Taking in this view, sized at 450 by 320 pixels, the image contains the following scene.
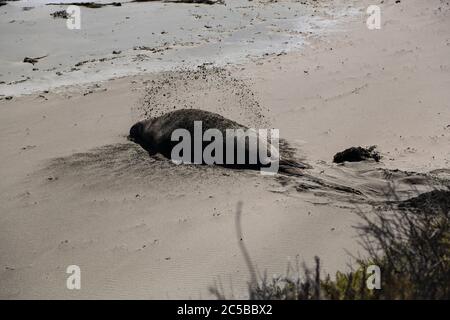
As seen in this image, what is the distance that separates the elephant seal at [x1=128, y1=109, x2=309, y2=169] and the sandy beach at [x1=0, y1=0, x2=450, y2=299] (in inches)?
7.7

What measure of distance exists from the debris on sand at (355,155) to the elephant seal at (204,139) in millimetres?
610

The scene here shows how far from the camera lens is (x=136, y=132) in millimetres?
7215

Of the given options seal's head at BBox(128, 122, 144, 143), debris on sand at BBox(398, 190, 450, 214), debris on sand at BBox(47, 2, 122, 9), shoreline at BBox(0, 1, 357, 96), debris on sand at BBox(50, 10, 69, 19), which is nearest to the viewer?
debris on sand at BBox(398, 190, 450, 214)

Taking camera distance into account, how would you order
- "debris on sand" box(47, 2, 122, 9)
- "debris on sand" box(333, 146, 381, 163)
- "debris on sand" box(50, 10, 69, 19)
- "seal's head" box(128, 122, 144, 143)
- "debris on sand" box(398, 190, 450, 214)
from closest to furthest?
"debris on sand" box(398, 190, 450, 214), "debris on sand" box(333, 146, 381, 163), "seal's head" box(128, 122, 144, 143), "debris on sand" box(50, 10, 69, 19), "debris on sand" box(47, 2, 122, 9)

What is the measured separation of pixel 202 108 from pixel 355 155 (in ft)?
10.1

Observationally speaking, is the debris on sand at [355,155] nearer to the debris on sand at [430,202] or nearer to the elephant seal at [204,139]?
the elephant seal at [204,139]

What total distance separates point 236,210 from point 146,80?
6033 mm

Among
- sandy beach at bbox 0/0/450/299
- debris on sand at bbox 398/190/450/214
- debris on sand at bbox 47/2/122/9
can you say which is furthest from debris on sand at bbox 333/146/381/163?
debris on sand at bbox 47/2/122/9

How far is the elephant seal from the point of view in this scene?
19.3 ft

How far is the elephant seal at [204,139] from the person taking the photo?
232 inches

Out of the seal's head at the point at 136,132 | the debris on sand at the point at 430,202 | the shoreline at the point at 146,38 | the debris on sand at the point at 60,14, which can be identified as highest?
the debris on sand at the point at 60,14

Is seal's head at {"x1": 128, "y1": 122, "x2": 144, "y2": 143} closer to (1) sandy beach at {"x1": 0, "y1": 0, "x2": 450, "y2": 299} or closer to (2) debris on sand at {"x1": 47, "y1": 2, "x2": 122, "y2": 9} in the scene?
(1) sandy beach at {"x1": 0, "y1": 0, "x2": 450, "y2": 299}

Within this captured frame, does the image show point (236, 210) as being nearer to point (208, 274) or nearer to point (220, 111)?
point (208, 274)

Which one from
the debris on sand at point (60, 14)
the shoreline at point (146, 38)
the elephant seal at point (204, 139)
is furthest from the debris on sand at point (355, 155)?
the debris on sand at point (60, 14)
